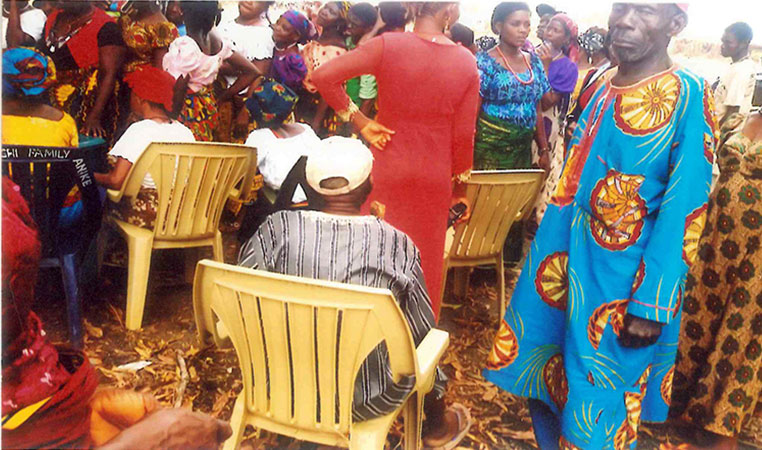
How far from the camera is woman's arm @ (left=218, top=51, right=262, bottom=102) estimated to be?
1759 mm

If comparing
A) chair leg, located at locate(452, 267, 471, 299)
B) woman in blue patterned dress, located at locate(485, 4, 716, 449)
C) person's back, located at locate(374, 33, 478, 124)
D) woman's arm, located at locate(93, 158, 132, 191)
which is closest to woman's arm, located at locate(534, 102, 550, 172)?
woman in blue patterned dress, located at locate(485, 4, 716, 449)

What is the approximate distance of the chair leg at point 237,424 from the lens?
1621mm

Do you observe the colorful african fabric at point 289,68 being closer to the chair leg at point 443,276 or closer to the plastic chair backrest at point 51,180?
the plastic chair backrest at point 51,180

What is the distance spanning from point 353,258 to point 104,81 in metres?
0.84

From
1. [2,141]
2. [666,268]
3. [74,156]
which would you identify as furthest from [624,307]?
[2,141]

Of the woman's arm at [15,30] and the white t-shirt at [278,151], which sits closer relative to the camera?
the woman's arm at [15,30]

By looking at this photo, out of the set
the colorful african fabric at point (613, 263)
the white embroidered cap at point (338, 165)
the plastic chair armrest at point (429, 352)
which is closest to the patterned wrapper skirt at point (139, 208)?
the white embroidered cap at point (338, 165)

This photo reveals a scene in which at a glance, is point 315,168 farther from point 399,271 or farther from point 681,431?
point 681,431

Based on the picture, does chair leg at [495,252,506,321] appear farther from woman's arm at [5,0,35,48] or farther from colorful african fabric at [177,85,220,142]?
woman's arm at [5,0,35,48]

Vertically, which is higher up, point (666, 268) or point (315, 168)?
point (315, 168)

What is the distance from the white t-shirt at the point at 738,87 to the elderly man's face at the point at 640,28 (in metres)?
0.28

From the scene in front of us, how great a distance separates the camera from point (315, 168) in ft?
5.13

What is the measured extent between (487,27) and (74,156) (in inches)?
46.9

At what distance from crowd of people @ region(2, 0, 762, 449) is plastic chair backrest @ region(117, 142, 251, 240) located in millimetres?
46
